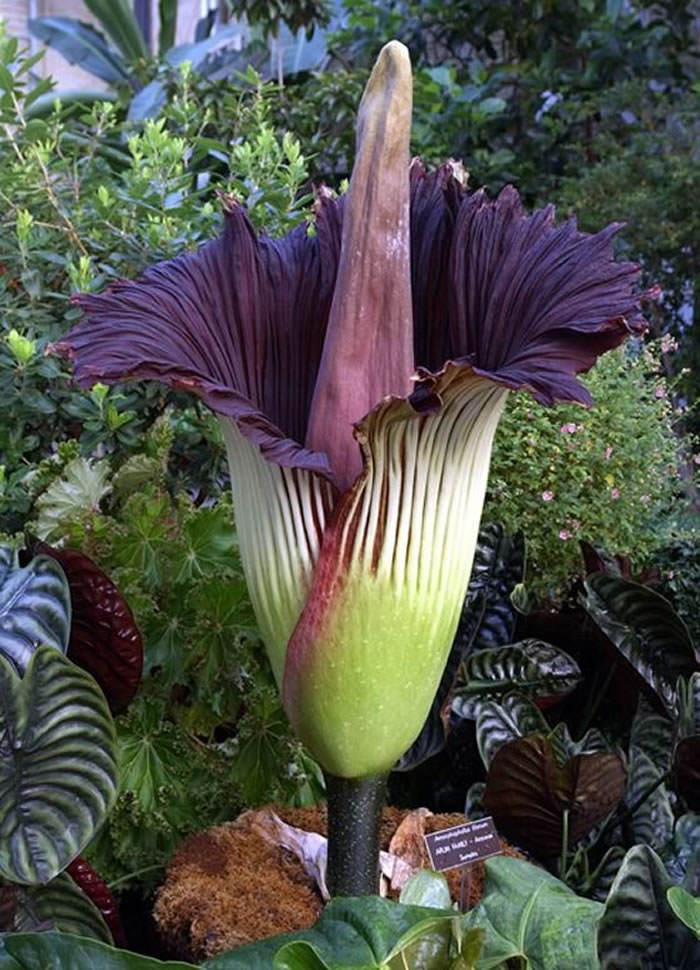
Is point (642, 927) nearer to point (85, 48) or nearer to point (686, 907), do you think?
point (686, 907)

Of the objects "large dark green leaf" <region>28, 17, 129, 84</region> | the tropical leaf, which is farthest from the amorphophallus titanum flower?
"large dark green leaf" <region>28, 17, 129, 84</region>

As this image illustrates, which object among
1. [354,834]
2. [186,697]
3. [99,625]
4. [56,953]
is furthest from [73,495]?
[56,953]

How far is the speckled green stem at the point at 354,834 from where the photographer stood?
87cm

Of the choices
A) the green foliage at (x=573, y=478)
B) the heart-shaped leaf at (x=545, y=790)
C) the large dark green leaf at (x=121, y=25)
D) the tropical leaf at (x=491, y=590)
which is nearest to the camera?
the heart-shaped leaf at (x=545, y=790)

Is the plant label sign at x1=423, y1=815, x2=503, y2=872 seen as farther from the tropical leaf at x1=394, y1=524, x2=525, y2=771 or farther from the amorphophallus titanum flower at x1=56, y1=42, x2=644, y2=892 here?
the tropical leaf at x1=394, y1=524, x2=525, y2=771

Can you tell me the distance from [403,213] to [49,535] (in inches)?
27.9

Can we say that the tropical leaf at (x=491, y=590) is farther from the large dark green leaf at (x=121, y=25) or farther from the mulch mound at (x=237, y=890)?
the large dark green leaf at (x=121, y=25)

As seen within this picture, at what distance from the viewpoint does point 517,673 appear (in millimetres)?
1295

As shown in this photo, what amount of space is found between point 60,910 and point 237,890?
0.58 feet

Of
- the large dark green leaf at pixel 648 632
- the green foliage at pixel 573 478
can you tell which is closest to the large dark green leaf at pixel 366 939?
the large dark green leaf at pixel 648 632

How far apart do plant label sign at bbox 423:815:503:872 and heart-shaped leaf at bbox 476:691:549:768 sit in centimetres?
28

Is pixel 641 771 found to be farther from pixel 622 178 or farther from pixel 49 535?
pixel 622 178

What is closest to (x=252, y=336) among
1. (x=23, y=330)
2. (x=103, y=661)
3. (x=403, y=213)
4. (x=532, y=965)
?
(x=403, y=213)

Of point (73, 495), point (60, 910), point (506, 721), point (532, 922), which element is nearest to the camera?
point (532, 922)
